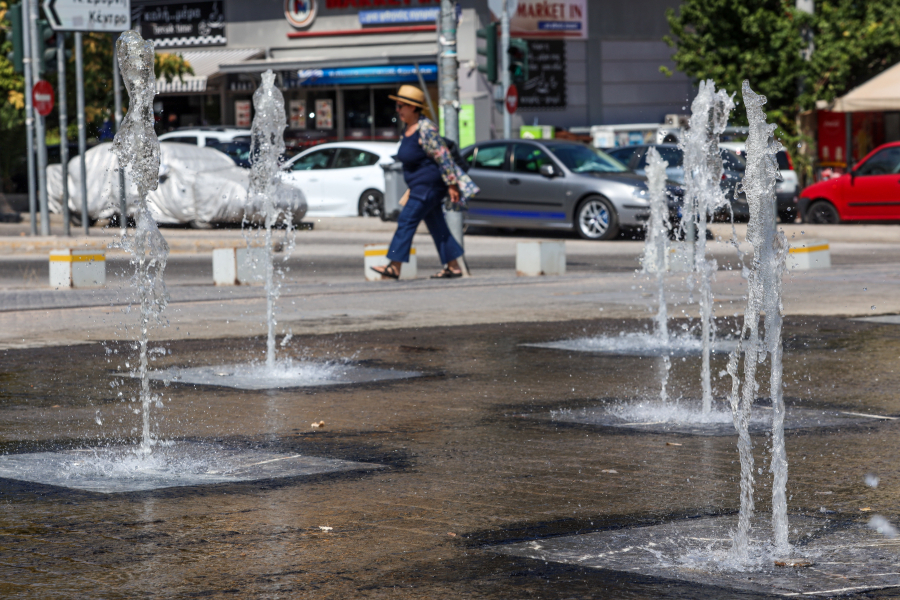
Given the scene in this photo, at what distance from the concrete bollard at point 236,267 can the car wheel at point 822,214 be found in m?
12.4

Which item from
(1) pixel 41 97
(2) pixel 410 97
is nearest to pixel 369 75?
(1) pixel 41 97

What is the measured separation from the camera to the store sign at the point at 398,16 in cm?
3781

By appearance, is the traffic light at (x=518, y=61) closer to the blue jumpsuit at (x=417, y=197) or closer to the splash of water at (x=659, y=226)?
the blue jumpsuit at (x=417, y=197)

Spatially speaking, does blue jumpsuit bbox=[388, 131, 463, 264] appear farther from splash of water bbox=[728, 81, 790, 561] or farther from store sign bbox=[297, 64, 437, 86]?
store sign bbox=[297, 64, 437, 86]

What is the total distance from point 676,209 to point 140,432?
1486 cm

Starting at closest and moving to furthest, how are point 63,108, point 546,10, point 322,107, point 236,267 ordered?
point 236,267, point 63,108, point 546,10, point 322,107

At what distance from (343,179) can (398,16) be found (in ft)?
44.8

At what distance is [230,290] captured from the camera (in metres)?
13.7

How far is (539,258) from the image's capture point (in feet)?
51.0

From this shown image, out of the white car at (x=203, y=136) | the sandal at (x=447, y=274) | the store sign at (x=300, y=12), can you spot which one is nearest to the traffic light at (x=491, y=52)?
the sandal at (x=447, y=274)

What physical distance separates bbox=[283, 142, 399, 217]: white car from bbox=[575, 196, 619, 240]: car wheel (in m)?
4.48

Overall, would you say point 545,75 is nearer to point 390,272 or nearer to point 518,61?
point 518,61

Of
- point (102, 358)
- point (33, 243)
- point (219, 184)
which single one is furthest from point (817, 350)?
point (219, 184)

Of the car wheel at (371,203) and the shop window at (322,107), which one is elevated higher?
the shop window at (322,107)
